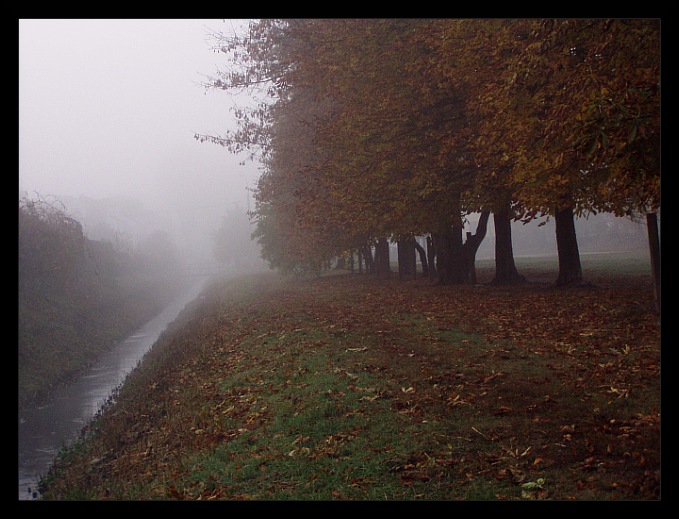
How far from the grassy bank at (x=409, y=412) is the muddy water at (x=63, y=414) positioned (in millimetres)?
816

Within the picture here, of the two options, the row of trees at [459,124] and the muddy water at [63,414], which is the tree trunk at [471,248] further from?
the muddy water at [63,414]

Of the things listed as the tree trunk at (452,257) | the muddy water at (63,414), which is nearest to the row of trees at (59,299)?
the muddy water at (63,414)

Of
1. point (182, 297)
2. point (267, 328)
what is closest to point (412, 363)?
point (267, 328)

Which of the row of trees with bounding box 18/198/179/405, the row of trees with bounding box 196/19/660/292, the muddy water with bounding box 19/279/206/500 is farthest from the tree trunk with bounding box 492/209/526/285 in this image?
the row of trees with bounding box 18/198/179/405

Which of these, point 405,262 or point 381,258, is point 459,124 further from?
point 381,258

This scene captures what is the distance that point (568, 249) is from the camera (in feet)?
55.7

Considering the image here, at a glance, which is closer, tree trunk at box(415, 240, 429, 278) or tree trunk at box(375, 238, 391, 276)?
tree trunk at box(415, 240, 429, 278)

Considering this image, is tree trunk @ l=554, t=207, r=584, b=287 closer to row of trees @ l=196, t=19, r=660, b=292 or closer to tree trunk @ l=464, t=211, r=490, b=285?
row of trees @ l=196, t=19, r=660, b=292

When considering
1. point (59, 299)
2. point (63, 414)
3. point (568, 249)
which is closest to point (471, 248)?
point (568, 249)

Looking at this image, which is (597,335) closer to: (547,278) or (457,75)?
(457,75)

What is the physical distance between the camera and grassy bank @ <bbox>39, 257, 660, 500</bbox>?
618 cm

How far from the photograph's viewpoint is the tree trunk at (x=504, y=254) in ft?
65.4

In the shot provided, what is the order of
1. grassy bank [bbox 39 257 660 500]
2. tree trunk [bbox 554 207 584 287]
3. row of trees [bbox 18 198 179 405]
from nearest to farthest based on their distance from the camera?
grassy bank [bbox 39 257 660 500]
tree trunk [bbox 554 207 584 287]
row of trees [bbox 18 198 179 405]

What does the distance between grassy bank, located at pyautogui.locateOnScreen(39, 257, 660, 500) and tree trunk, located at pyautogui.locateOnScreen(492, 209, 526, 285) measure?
3.31 m
